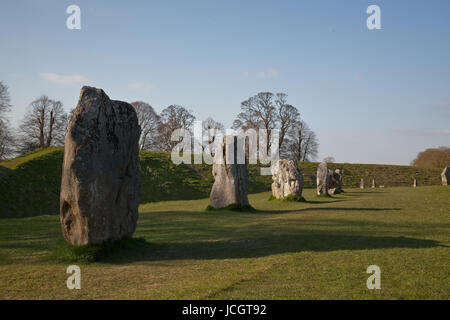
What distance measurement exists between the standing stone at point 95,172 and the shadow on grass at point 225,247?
0.94 ft

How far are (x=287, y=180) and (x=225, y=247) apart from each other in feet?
46.5

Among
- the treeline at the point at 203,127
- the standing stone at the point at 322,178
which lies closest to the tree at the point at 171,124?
the treeline at the point at 203,127

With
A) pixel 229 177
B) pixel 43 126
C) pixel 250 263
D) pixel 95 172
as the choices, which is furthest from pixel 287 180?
pixel 43 126

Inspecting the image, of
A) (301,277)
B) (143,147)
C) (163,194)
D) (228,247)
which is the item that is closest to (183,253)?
(228,247)

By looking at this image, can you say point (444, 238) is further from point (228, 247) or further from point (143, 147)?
point (143, 147)

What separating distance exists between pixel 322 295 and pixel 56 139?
4503cm

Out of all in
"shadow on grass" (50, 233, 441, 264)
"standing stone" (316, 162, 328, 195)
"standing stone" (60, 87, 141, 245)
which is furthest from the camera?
"standing stone" (316, 162, 328, 195)

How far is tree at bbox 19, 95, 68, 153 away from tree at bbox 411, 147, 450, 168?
2065 inches

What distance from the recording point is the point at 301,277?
6.22 meters

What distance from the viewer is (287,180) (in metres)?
22.8

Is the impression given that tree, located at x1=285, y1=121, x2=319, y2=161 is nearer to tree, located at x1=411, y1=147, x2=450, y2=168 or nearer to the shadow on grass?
tree, located at x1=411, y1=147, x2=450, y2=168

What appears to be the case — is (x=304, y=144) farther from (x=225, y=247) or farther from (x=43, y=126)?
(x=225, y=247)

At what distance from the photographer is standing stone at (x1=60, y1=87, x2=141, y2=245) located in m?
7.80

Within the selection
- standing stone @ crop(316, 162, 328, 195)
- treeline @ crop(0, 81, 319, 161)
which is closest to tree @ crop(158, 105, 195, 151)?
treeline @ crop(0, 81, 319, 161)
